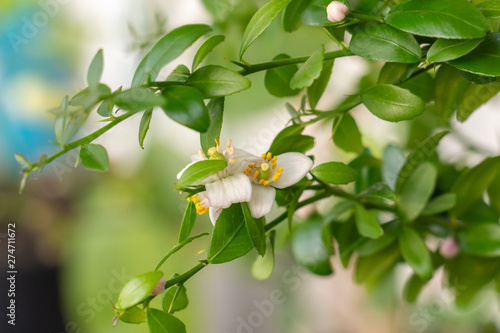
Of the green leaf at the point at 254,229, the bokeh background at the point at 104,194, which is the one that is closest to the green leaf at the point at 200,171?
the green leaf at the point at 254,229

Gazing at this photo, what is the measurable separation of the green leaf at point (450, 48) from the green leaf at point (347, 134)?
11cm

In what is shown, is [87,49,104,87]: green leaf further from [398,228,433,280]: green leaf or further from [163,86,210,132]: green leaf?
[398,228,433,280]: green leaf

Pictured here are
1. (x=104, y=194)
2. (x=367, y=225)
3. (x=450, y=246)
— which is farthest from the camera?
(x=104, y=194)

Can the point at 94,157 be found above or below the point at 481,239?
above

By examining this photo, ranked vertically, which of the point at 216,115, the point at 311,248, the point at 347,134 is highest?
the point at 216,115

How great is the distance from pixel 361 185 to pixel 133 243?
871 millimetres

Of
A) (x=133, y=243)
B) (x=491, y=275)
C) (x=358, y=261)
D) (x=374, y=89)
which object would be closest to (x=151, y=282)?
(x=374, y=89)

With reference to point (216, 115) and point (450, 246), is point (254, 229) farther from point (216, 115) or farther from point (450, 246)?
point (450, 246)

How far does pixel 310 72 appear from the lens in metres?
→ 0.31

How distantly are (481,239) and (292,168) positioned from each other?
265 mm

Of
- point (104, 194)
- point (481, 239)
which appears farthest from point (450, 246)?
point (104, 194)

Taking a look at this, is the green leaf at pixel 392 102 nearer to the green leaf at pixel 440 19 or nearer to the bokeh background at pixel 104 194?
the green leaf at pixel 440 19

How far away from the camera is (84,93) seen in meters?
0.29

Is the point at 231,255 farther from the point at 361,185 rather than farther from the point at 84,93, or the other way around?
the point at 361,185
